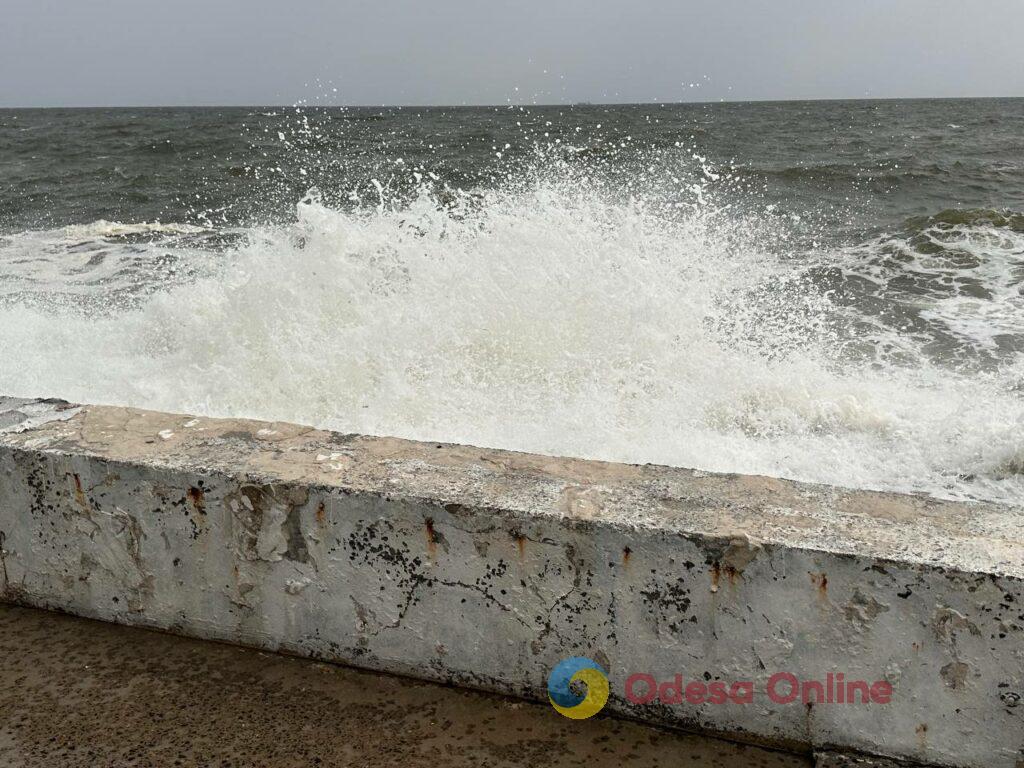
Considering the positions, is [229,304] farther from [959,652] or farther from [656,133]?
[656,133]

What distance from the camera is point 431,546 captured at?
4.94ft

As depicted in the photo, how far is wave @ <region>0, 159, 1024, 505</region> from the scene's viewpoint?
3.46 meters

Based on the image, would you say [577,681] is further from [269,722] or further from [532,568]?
[269,722]

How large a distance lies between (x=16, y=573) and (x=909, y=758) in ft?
6.06

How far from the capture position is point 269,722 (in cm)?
152

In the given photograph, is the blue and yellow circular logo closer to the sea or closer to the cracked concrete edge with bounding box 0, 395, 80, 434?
the cracked concrete edge with bounding box 0, 395, 80, 434

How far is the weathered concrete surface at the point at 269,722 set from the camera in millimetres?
1427

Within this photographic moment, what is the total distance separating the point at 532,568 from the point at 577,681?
23 cm

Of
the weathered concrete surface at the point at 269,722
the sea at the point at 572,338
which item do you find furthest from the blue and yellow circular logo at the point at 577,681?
the sea at the point at 572,338

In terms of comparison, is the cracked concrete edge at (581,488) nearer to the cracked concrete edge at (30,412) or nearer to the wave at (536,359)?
the cracked concrete edge at (30,412)

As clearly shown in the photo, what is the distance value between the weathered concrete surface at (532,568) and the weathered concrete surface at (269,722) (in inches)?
1.8

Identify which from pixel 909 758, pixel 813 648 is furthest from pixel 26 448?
pixel 909 758

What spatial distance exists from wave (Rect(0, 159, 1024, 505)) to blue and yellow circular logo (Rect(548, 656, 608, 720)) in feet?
5.88

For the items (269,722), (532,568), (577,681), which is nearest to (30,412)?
(269,722)
